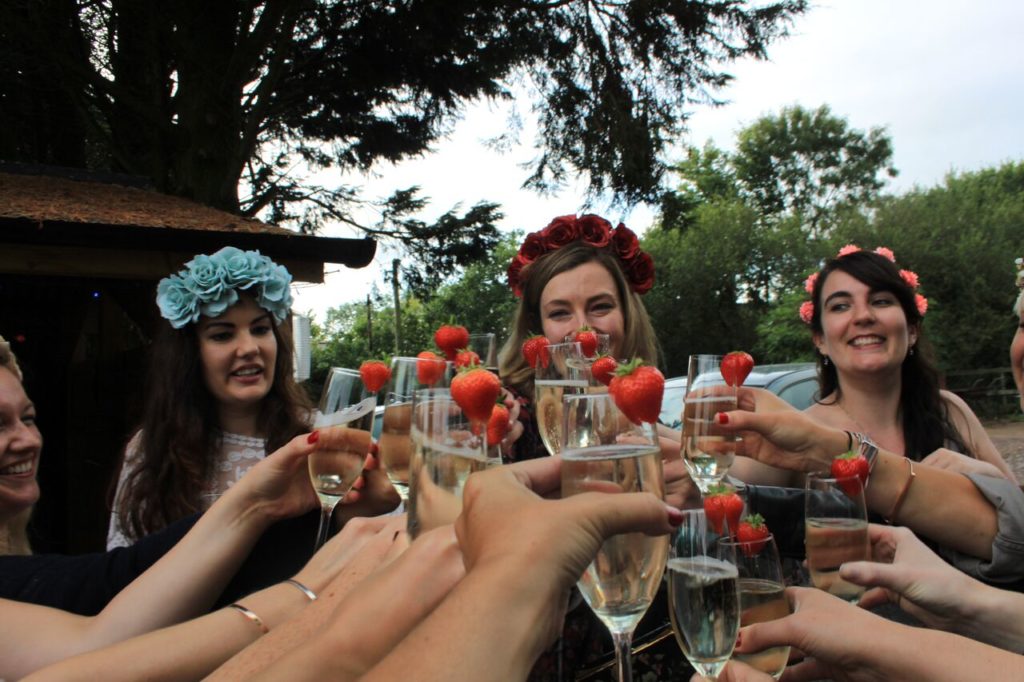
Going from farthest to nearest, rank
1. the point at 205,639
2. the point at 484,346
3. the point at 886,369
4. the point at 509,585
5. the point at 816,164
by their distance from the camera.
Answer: the point at 816,164 → the point at 886,369 → the point at 484,346 → the point at 205,639 → the point at 509,585

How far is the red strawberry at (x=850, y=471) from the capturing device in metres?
1.72

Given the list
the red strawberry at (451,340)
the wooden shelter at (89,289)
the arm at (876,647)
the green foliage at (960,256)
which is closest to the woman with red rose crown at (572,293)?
the red strawberry at (451,340)

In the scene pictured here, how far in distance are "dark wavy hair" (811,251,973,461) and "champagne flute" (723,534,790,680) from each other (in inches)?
102

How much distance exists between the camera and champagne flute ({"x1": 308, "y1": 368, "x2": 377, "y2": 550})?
5.74 feet

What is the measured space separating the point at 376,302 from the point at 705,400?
10.1 metres

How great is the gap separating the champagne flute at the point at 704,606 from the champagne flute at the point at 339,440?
2.65ft

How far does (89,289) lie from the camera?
21.7ft

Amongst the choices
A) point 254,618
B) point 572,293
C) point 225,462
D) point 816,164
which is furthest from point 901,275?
point 816,164

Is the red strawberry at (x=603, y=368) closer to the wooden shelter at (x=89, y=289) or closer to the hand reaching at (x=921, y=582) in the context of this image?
the hand reaching at (x=921, y=582)

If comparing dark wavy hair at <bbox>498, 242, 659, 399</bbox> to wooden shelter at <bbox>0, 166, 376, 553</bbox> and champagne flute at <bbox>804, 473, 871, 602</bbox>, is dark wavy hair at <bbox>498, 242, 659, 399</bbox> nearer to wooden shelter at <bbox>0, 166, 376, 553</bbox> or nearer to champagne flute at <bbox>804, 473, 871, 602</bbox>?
champagne flute at <bbox>804, 473, 871, 602</bbox>

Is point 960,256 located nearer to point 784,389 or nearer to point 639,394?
point 784,389

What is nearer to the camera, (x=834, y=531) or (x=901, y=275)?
(x=834, y=531)

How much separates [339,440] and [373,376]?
201mm

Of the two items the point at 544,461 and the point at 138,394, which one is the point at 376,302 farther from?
the point at 544,461
